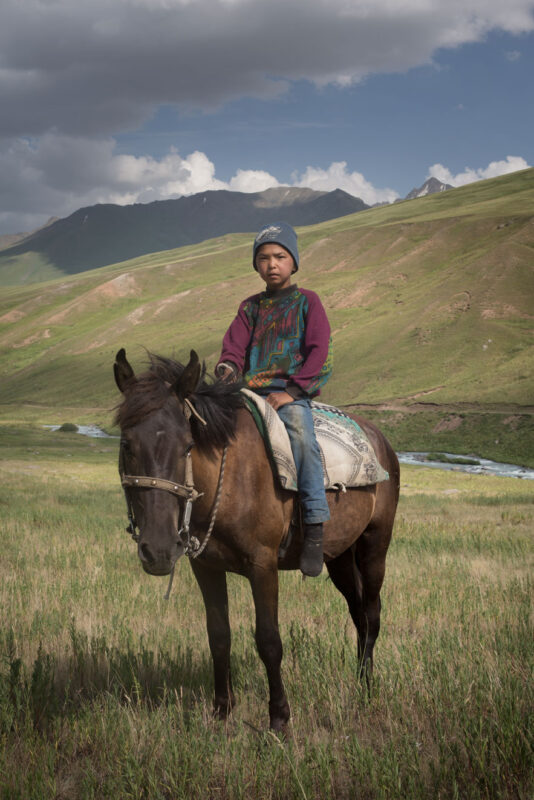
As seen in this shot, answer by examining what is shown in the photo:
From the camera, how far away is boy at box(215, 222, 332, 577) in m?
4.33

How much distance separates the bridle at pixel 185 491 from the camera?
3341 mm

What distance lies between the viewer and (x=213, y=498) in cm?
383

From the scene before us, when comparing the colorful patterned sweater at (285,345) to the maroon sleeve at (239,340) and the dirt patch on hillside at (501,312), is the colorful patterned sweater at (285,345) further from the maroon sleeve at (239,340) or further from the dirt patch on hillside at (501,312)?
the dirt patch on hillside at (501,312)

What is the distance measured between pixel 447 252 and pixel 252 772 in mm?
123119

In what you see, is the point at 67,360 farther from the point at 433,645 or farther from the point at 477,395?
the point at 433,645

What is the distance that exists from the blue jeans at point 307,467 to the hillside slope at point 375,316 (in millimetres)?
25736

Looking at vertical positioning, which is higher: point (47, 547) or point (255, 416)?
point (255, 416)

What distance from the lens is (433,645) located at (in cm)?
492

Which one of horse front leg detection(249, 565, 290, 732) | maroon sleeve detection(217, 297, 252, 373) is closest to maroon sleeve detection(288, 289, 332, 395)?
maroon sleeve detection(217, 297, 252, 373)

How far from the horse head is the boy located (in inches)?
41.2

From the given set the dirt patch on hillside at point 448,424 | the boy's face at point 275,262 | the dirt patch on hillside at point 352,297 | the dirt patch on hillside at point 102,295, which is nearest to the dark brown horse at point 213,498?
the boy's face at point 275,262

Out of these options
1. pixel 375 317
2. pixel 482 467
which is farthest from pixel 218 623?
pixel 375 317

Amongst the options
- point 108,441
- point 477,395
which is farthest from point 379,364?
point 108,441

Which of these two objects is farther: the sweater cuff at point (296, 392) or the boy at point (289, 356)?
the sweater cuff at point (296, 392)
